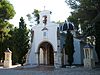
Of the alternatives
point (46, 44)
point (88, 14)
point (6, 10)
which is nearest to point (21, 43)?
point (46, 44)

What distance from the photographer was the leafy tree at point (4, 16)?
3353 cm

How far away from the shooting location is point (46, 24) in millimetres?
27609

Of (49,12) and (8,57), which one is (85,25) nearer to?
(49,12)

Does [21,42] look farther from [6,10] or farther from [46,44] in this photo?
[6,10]

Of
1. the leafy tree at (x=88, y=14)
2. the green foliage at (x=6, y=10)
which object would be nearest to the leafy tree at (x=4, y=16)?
the green foliage at (x=6, y=10)

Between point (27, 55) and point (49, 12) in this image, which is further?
point (27, 55)

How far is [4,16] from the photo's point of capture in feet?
111

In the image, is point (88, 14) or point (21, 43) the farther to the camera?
point (21, 43)

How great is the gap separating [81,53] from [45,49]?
522 centimetres

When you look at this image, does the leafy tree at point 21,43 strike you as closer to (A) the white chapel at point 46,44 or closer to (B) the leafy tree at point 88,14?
(A) the white chapel at point 46,44

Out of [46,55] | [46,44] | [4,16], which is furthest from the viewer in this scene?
[4,16]

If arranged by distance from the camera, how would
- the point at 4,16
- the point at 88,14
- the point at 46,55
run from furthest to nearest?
1. the point at 4,16
2. the point at 46,55
3. the point at 88,14

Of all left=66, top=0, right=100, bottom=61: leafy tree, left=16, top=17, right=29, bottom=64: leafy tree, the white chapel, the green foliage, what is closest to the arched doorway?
the white chapel

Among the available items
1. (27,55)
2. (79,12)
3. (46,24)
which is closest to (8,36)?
(27,55)
